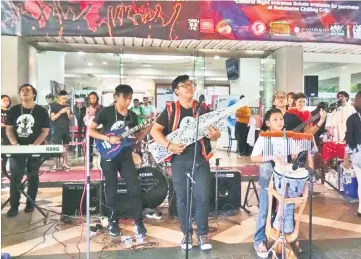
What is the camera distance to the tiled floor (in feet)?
10.8

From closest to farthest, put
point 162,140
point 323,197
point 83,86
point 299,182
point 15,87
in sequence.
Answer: point 299,182 → point 162,140 → point 323,197 → point 15,87 → point 83,86

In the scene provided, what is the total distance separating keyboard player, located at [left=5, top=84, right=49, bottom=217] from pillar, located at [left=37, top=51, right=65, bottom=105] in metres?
3.79

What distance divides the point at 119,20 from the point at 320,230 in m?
3.79

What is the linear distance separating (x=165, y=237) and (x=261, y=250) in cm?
99

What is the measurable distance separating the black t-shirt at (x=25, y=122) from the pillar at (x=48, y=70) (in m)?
3.81

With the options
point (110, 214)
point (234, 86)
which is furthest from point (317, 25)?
point (234, 86)

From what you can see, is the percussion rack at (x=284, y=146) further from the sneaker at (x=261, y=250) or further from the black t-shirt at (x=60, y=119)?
the black t-shirt at (x=60, y=119)

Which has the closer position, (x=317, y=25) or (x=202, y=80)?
(x=317, y=25)

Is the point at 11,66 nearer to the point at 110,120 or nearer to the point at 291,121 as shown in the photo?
the point at 110,120

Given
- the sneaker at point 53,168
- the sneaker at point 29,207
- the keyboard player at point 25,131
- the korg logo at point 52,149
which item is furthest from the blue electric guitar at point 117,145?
the sneaker at point 53,168

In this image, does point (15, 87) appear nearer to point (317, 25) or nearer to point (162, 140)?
point (162, 140)

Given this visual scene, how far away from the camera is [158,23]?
549cm

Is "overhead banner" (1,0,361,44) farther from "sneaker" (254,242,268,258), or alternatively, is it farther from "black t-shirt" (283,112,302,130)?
"sneaker" (254,242,268,258)

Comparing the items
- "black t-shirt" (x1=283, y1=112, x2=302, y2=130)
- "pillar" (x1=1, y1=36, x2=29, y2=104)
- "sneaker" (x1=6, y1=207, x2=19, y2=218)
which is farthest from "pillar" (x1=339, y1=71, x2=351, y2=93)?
"sneaker" (x1=6, y1=207, x2=19, y2=218)
